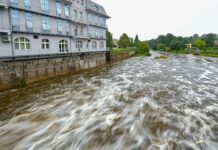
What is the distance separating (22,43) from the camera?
848 inches

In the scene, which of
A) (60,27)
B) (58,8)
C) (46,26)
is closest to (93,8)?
(58,8)

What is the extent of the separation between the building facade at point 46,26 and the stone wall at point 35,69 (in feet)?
10.1

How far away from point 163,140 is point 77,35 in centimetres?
2781

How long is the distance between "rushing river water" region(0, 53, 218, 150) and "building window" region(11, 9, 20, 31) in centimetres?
859

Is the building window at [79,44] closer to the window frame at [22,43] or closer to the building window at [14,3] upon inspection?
the window frame at [22,43]

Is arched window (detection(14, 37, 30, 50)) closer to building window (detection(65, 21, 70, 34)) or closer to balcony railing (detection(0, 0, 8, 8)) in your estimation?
balcony railing (detection(0, 0, 8, 8))

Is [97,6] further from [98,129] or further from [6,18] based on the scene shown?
[98,129]

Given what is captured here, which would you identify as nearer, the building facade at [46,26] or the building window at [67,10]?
the building facade at [46,26]

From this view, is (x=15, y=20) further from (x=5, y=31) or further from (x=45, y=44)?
(x=45, y=44)

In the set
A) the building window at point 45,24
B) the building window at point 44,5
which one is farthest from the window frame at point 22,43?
the building window at point 44,5

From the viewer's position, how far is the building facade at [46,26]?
19.8m

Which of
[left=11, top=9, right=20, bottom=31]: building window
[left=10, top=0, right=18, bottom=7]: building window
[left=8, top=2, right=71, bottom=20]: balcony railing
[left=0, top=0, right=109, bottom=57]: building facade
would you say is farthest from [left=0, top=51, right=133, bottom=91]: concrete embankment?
[left=10, top=0, right=18, bottom=7]: building window

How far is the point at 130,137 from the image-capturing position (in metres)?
8.08

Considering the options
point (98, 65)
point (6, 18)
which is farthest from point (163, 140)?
point (98, 65)
